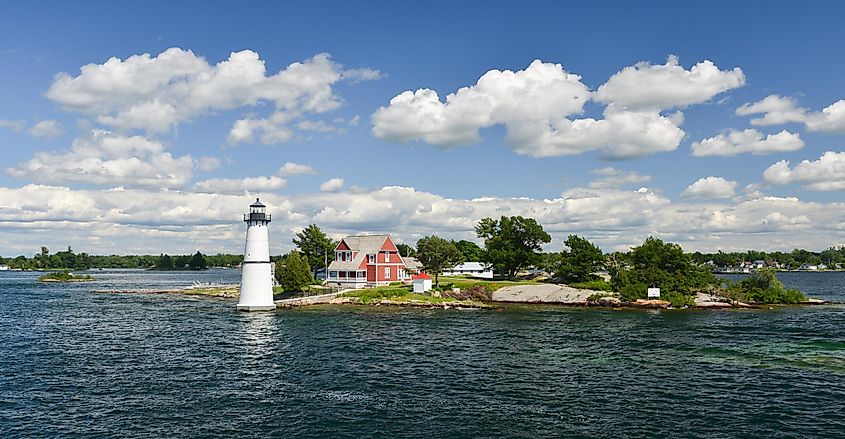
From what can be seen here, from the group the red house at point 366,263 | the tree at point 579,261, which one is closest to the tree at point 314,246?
the red house at point 366,263

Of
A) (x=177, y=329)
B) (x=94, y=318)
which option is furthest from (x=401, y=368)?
(x=94, y=318)

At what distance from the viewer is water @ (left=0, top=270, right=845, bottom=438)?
28375 mm

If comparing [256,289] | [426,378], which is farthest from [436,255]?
[426,378]

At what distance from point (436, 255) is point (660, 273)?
35.4 m

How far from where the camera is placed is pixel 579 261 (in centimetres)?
10012

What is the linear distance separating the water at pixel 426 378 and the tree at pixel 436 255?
35.3 meters

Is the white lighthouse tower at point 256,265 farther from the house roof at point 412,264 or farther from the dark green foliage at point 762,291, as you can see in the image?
the dark green foliage at point 762,291

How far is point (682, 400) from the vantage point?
106 ft

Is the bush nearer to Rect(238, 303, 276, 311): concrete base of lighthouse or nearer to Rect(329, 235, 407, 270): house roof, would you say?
Rect(329, 235, 407, 270): house roof

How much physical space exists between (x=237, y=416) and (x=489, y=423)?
1245 centimetres

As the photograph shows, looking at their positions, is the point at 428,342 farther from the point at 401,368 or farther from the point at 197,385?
the point at 197,385

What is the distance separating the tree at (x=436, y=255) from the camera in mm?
102431

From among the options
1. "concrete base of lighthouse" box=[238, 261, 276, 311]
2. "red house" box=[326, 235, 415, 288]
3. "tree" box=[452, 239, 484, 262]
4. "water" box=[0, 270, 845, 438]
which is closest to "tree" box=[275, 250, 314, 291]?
"red house" box=[326, 235, 415, 288]

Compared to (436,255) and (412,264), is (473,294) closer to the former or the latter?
(436,255)
